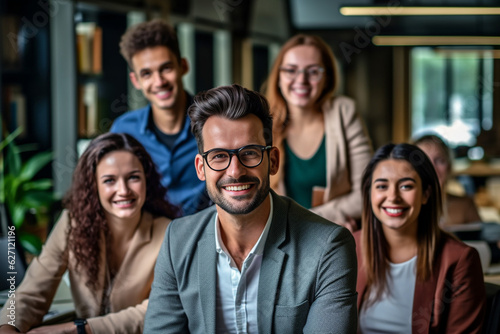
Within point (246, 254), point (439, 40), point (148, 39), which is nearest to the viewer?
point (246, 254)

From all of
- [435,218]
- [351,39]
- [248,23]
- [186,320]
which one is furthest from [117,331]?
[351,39]

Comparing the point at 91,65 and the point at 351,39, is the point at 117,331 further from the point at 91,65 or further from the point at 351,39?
the point at 351,39

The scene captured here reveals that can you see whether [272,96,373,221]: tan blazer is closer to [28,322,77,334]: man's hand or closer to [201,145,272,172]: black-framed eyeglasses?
[201,145,272,172]: black-framed eyeglasses

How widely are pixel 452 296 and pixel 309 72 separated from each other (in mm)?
1138

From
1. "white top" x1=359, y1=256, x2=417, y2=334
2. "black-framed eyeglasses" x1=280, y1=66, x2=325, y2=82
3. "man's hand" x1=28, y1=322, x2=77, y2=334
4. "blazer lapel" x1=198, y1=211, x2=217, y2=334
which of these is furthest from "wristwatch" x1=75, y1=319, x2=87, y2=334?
"black-framed eyeglasses" x1=280, y1=66, x2=325, y2=82

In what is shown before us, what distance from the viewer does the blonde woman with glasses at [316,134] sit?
2.46m

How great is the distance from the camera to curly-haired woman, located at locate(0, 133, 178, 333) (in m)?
2.14

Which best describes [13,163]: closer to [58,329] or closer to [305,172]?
[58,329]

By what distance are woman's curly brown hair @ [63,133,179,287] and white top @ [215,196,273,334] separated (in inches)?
23.2

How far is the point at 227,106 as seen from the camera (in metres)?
1.73

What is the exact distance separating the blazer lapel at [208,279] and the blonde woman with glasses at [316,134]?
74 centimetres

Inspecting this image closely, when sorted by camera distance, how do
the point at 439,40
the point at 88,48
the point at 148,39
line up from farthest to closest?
the point at 439,40
the point at 88,48
the point at 148,39

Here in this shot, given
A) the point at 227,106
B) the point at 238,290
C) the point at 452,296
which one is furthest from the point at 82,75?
the point at 452,296

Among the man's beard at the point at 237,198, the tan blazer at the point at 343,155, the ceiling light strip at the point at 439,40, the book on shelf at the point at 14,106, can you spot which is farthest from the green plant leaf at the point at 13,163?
the ceiling light strip at the point at 439,40
